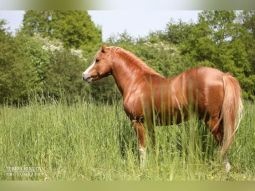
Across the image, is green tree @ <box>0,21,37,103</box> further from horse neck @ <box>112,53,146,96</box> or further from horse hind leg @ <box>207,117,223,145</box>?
horse hind leg @ <box>207,117,223,145</box>

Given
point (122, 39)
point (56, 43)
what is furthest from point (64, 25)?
point (122, 39)

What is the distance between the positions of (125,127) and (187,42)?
35 centimetres

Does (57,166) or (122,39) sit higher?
(122,39)

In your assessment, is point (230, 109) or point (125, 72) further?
point (125, 72)

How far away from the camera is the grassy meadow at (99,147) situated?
155cm

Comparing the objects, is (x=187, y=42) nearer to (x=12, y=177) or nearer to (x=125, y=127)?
(x=125, y=127)

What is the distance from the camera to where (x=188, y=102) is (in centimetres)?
158

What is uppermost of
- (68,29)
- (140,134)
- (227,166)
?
(68,29)

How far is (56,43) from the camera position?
1604 millimetres

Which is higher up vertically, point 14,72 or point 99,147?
point 14,72

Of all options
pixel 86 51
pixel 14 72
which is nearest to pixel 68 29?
pixel 86 51

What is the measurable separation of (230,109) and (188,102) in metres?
0.14

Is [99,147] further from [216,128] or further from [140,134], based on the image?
[216,128]

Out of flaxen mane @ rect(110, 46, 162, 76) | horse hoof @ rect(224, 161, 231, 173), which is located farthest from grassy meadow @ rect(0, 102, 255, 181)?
flaxen mane @ rect(110, 46, 162, 76)
